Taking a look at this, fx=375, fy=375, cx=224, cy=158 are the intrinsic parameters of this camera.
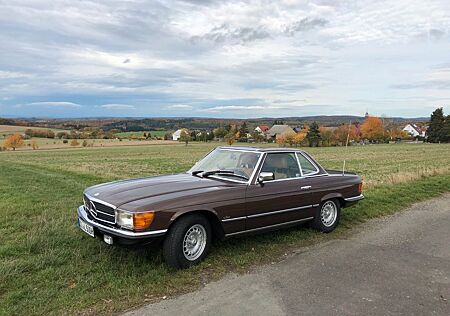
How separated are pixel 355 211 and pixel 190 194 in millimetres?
4739

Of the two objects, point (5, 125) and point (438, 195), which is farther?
point (5, 125)

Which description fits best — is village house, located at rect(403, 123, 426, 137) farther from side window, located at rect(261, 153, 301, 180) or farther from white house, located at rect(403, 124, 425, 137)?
side window, located at rect(261, 153, 301, 180)

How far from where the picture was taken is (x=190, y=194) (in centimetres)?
484

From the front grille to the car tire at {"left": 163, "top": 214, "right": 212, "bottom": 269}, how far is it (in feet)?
2.40

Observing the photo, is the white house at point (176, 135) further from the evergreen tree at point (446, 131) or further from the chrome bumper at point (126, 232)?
the chrome bumper at point (126, 232)

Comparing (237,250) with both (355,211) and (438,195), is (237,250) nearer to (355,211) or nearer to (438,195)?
(355,211)

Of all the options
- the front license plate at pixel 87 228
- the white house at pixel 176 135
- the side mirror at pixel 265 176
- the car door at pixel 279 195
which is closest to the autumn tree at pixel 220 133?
the white house at pixel 176 135

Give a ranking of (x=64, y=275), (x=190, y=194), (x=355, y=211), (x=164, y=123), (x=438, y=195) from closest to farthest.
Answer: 1. (x=64, y=275)
2. (x=190, y=194)
3. (x=355, y=211)
4. (x=438, y=195)
5. (x=164, y=123)

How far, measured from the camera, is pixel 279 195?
5.76 metres

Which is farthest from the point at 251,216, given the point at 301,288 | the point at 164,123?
the point at 164,123

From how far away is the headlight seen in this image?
14.3 ft

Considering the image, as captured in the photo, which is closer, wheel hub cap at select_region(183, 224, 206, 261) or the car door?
wheel hub cap at select_region(183, 224, 206, 261)

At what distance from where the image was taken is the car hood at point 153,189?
4738 mm

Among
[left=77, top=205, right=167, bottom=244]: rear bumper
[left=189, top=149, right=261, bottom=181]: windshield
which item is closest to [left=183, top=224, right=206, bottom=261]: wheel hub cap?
[left=77, top=205, right=167, bottom=244]: rear bumper
